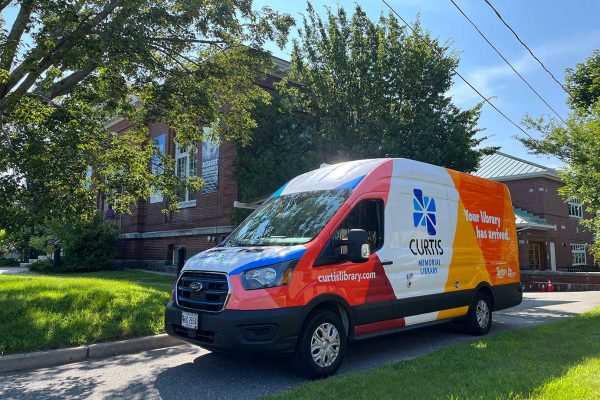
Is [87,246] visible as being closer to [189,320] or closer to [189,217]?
[189,217]

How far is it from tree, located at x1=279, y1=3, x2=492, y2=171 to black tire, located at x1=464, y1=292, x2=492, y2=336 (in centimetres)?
522

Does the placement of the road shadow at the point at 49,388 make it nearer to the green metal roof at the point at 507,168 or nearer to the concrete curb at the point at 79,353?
the concrete curb at the point at 79,353

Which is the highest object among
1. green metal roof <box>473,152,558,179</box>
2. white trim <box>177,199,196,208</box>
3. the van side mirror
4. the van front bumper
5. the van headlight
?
green metal roof <box>473,152,558,179</box>

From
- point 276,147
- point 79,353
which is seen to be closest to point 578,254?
point 276,147

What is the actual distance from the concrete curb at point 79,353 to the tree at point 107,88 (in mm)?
2310

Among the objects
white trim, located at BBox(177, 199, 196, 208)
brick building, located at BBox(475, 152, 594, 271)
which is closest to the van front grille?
white trim, located at BBox(177, 199, 196, 208)

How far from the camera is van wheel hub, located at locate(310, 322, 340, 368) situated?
524 centimetres

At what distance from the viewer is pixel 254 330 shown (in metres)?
4.95

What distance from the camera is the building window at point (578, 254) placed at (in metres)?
32.5

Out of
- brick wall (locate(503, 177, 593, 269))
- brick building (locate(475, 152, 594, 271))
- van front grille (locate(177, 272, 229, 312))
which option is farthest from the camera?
brick wall (locate(503, 177, 593, 269))

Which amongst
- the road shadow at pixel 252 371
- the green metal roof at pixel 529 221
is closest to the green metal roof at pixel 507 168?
the green metal roof at pixel 529 221

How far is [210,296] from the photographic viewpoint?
17.2 ft

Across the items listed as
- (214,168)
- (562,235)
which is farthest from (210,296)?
(562,235)

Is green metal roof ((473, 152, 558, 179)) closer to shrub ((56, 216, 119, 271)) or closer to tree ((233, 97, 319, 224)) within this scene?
tree ((233, 97, 319, 224))
